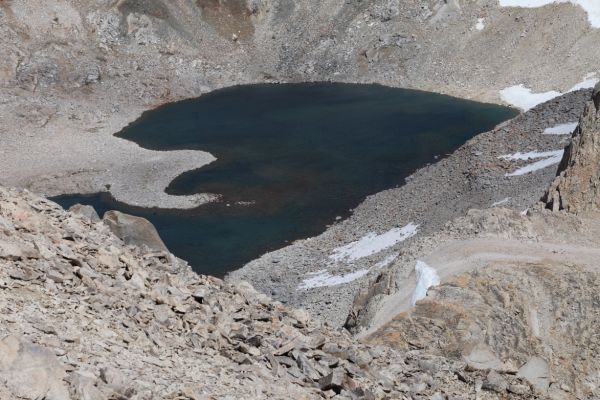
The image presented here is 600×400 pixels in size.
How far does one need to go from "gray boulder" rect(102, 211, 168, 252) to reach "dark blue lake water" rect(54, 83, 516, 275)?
21349 mm

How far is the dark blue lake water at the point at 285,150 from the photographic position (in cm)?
5825

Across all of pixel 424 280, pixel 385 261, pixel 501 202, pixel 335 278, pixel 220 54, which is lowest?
pixel 335 278

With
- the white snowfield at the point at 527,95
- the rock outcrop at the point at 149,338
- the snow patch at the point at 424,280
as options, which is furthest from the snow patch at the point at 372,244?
the white snowfield at the point at 527,95

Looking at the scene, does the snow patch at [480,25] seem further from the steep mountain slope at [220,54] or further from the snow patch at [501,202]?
the snow patch at [501,202]

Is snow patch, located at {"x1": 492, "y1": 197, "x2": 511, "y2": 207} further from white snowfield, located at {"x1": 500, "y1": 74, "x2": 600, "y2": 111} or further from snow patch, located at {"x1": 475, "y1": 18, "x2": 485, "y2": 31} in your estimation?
snow patch, located at {"x1": 475, "y1": 18, "x2": 485, "y2": 31}

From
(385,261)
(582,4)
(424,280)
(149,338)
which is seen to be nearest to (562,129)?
(385,261)

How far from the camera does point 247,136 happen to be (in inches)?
3317

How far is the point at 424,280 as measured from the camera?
101 feet

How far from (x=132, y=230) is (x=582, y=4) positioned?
8598 cm

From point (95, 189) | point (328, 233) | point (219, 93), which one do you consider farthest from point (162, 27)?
point (328, 233)

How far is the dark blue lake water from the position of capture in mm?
58250

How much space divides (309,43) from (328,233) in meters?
62.7

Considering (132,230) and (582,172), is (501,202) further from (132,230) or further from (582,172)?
(132,230)

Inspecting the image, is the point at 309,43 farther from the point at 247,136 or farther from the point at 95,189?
the point at 95,189
